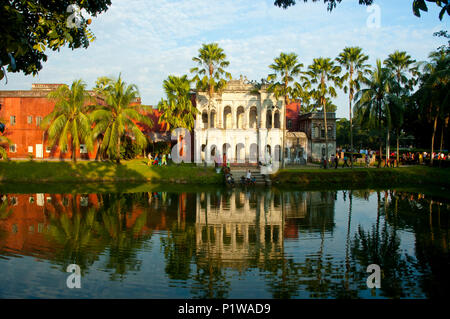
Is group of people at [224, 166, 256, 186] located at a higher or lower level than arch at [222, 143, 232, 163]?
lower

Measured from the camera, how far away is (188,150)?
4250 centimetres

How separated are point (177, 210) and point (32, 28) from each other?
1069 cm

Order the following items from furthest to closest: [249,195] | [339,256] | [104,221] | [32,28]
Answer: [249,195], [104,221], [339,256], [32,28]

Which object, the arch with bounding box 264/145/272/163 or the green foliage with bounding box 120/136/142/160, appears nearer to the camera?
the arch with bounding box 264/145/272/163

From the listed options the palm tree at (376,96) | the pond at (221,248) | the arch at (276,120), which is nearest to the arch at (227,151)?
the arch at (276,120)

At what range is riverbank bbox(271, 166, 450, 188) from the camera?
29234 mm

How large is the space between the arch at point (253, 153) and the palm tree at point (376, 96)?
12.1 metres

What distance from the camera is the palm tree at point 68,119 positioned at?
31.1 m

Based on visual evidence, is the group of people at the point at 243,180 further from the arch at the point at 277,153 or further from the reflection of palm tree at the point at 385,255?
the reflection of palm tree at the point at 385,255

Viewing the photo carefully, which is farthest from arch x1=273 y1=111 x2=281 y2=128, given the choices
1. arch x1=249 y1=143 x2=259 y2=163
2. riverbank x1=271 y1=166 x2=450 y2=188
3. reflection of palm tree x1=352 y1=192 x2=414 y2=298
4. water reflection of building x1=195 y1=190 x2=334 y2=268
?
reflection of palm tree x1=352 y1=192 x2=414 y2=298

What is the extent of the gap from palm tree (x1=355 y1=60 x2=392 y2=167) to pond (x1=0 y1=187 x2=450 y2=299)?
17.6 meters

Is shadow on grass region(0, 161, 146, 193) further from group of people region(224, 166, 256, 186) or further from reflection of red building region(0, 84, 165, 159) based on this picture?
reflection of red building region(0, 84, 165, 159)

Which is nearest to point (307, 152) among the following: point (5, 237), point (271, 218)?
point (271, 218)

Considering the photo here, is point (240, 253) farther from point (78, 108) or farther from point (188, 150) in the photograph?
point (188, 150)
